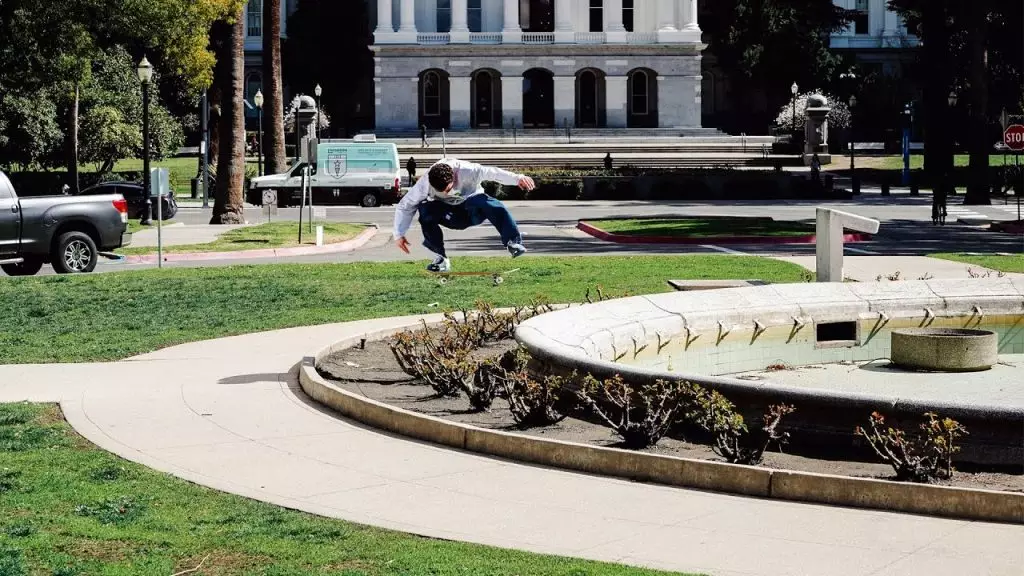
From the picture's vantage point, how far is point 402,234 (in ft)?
47.5

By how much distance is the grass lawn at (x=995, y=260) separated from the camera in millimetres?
25922

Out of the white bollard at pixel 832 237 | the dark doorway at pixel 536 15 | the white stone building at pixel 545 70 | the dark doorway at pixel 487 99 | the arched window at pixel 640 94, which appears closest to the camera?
the white bollard at pixel 832 237

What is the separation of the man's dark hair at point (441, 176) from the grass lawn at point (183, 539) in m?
4.36

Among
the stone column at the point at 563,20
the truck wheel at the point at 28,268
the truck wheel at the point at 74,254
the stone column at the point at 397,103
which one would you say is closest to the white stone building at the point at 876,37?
the stone column at the point at 563,20

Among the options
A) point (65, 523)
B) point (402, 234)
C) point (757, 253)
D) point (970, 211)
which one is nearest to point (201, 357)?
point (402, 234)

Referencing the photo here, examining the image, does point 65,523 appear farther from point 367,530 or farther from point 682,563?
point 682,563

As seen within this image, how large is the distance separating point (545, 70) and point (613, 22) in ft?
16.3

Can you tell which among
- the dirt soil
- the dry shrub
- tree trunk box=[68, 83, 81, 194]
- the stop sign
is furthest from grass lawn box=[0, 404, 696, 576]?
tree trunk box=[68, 83, 81, 194]

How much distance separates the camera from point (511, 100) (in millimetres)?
91625

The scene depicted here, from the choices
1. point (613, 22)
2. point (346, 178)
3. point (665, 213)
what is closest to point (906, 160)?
point (665, 213)

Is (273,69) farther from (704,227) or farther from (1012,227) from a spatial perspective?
(1012,227)

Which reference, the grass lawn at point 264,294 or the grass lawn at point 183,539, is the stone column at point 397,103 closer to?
the grass lawn at point 264,294

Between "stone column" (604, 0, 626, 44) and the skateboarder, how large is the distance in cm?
7874

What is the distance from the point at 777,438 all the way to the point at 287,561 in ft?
12.1
